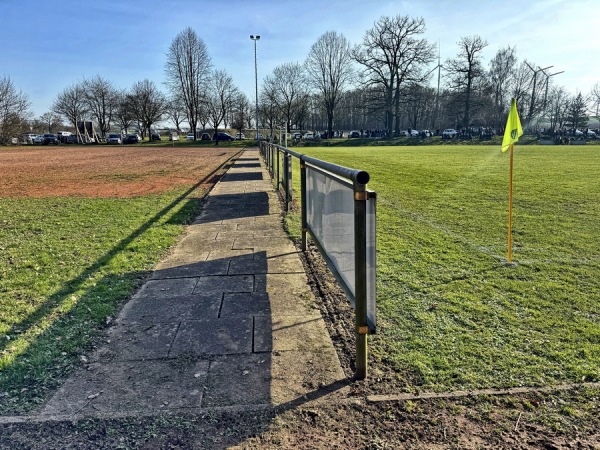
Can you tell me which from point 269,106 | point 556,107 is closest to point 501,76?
point 556,107

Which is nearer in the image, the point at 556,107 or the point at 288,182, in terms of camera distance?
the point at 288,182

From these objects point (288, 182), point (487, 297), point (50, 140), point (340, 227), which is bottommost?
point (487, 297)

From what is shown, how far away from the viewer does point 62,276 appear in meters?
4.77

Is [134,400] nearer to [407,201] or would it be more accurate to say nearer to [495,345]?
[495,345]

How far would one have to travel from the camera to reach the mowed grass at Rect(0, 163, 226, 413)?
2.89 m

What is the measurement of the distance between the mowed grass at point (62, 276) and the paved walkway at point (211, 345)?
0.21 meters

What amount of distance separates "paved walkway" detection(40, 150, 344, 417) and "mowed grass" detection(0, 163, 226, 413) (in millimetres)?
211

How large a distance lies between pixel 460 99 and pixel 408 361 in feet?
257

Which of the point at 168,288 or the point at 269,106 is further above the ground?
the point at 269,106

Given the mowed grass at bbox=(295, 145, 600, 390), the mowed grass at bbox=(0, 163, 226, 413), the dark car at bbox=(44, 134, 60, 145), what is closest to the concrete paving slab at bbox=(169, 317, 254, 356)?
the mowed grass at bbox=(0, 163, 226, 413)

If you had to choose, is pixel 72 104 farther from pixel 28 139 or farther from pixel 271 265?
pixel 271 265

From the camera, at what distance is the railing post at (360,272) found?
252 centimetres

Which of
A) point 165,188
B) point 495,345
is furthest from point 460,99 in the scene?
point 495,345

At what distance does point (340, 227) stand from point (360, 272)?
73 cm
